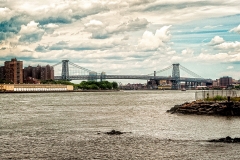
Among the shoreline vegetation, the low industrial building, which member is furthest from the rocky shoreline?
the low industrial building

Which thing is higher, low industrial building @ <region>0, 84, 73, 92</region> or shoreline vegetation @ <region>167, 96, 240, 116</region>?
low industrial building @ <region>0, 84, 73, 92</region>

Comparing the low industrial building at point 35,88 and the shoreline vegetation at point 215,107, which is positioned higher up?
the low industrial building at point 35,88

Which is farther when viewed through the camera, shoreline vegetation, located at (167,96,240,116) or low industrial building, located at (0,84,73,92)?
low industrial building, located at (0,84,73,92)

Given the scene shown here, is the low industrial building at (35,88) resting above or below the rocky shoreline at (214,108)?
above

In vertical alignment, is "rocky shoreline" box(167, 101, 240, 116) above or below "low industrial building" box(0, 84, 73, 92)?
below

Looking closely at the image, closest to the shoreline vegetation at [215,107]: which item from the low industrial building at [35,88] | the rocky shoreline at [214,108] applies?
the rocky shoreline at [214,108]

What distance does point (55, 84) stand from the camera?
19838 cm

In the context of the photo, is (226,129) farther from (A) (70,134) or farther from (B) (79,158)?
(B) (79,158)

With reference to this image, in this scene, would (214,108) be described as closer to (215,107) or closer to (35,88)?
(215,107)

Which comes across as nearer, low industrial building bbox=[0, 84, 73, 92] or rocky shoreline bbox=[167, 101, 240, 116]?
rocky shoreline bbox=[167, 101, 240, 116]

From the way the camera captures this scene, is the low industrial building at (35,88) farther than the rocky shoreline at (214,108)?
Yes

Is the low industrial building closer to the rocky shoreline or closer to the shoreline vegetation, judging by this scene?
the shoreline vegetation

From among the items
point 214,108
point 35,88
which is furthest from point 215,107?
point 35,88

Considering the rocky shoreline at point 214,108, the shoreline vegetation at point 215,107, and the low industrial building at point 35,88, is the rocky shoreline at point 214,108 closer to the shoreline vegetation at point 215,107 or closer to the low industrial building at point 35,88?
the shoreline vegetation at point 215,107
